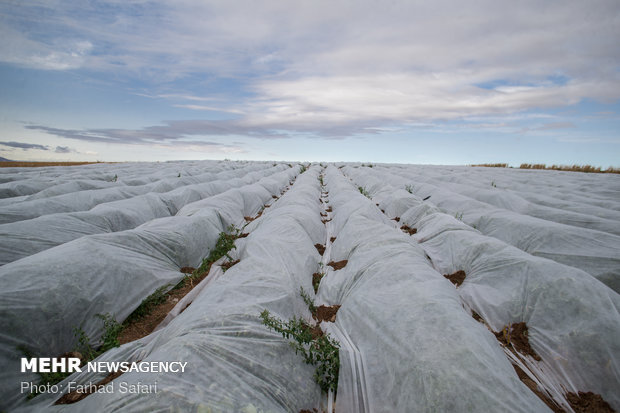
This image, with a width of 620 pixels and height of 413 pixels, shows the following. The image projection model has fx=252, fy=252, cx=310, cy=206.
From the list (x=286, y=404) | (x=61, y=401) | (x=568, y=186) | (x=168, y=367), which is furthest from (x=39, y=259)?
(x=568, y=186)

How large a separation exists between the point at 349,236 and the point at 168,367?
350 cm

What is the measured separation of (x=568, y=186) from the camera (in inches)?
422

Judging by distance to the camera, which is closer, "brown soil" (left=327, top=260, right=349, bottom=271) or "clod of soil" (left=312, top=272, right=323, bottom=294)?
"clod of soil" (left=312, top=272, right=323, bottom=294)

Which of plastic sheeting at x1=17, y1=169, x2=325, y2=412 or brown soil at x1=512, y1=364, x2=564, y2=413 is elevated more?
plastic sheeting at x1=17, y1=169, x2=325, y2=412

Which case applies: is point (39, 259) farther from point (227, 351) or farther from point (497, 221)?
point (497, 221)

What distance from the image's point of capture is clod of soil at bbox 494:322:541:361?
2736 millimetres

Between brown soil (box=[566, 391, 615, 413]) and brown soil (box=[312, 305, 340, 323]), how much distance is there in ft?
7.57

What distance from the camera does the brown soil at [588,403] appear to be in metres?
2.17

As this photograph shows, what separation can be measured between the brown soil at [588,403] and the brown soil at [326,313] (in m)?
2.31

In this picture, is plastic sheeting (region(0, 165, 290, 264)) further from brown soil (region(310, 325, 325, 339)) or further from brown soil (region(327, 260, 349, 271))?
brown soil (region(327, 260, 349, 271))

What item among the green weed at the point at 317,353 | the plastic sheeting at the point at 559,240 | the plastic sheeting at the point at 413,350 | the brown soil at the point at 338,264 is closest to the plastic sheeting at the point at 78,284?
the green weed at the point at 317,353

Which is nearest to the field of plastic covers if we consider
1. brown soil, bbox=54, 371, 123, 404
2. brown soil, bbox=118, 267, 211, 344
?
brown soil, bbox=54, 371, 123, 404

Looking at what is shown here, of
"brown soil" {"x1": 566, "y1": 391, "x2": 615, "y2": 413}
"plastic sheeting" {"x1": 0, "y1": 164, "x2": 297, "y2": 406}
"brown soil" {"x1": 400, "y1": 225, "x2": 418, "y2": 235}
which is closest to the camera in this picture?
"brown soil" {"x1": 566, "y1": 391, "x2": 615, "y2": 413}

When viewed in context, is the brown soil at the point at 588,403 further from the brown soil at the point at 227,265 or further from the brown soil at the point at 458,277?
the brown soil at the point at 227,265
